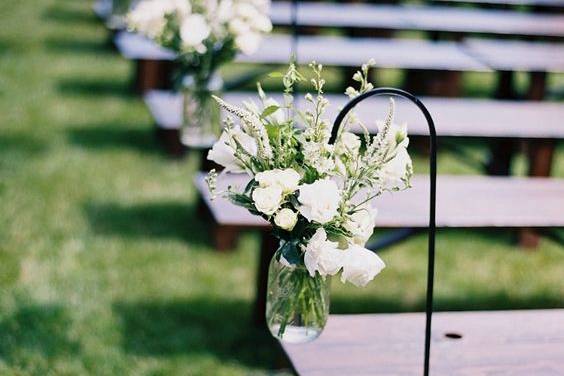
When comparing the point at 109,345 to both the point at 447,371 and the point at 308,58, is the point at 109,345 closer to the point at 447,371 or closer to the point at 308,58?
the point at 447,371

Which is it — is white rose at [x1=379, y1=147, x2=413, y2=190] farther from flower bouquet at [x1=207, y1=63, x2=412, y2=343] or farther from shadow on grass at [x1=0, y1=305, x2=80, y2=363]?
shadow on grass at [x1=0, y1=305, x2=80, y2=363]

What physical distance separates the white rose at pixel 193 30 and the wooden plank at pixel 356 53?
1.14 m

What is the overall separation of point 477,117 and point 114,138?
249 cm

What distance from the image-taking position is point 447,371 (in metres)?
2.31

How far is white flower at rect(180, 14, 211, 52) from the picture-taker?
3.89 m

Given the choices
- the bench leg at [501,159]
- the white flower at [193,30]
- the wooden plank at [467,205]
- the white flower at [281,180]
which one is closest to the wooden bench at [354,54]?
the bench leg at [501,159]

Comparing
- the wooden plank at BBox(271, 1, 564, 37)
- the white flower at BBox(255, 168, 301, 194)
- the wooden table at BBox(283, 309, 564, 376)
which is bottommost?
the wooden table at BBox(283, 309, 564, 376)

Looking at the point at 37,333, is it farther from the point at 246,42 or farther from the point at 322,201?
the point at 322,201

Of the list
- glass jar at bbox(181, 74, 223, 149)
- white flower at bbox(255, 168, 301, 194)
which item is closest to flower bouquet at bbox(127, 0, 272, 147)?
glass jar at bbox(181, 74, 223, 149)

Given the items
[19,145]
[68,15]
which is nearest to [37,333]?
[19,145]

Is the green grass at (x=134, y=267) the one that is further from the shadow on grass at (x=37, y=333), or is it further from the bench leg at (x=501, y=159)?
the bench leg at (x=501, y=159)

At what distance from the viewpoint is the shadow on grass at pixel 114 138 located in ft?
18.5

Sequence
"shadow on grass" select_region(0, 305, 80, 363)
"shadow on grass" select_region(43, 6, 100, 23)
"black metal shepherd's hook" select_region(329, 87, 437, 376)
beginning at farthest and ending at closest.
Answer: "shadow on grass" select_region(43, 6, 100, 23)
"shadow on grass" select_region(0, 305, 80, 363)
"black metal shepherd's hook" select_region(329, 87, 437, 376)

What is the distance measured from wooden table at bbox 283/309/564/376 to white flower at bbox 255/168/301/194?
1.62ft
